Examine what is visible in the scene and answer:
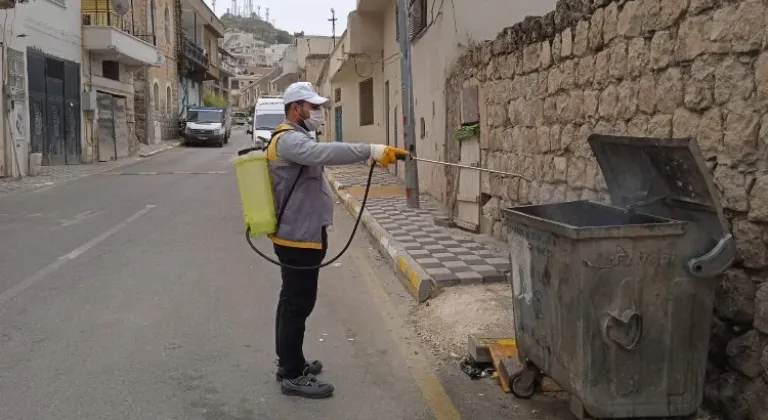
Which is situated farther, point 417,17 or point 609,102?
point 417,17

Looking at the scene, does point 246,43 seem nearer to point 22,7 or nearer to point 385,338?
point 22,7

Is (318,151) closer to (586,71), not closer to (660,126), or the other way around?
(660,126)

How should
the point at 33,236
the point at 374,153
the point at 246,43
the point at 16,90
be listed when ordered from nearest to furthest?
the point at 374,153 < the point at 33,236 < the point at 16,90 < the point at 246,43

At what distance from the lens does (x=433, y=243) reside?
351 inches

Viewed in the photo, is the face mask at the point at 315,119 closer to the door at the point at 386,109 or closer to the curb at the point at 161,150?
the door at the point at 386,109

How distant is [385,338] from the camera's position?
5.71 meters

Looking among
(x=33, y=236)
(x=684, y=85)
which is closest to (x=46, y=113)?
(x=33, y=236)

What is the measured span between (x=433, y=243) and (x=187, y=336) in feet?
12.9

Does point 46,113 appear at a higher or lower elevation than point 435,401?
higher

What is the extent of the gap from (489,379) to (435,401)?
1.70 feet

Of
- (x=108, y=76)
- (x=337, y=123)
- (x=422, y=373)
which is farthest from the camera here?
(x=337, y=123)

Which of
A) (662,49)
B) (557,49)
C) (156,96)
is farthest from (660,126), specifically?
(156,96)

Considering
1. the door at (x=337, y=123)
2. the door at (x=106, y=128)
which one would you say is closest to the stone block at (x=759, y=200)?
the door at (x=106, y=128)

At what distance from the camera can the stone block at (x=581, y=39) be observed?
20.3ft
